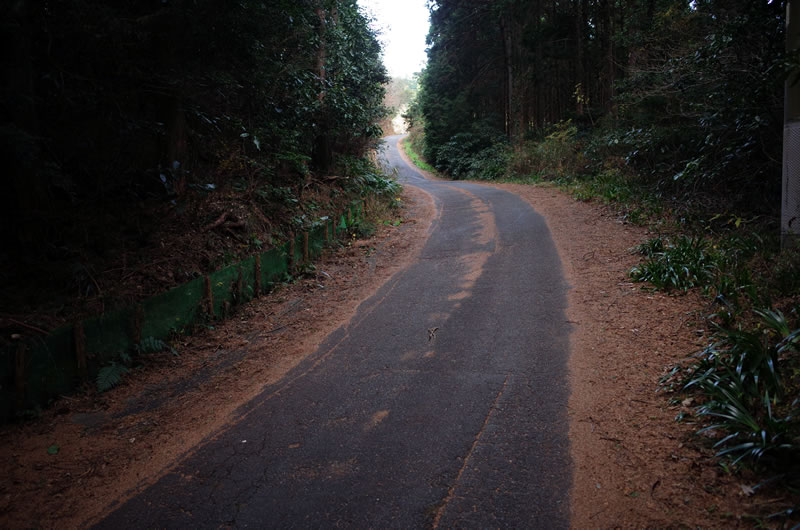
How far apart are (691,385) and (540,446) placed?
1.61m

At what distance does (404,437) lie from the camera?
12.9ft

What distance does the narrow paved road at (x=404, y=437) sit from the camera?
3.16 metres

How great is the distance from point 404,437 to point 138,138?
249 inches

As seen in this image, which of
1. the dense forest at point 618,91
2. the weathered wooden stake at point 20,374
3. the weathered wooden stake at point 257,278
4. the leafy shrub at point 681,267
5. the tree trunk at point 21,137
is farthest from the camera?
the dense forest at point 618,91

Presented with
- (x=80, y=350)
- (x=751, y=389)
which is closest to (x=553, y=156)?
(x=751, y=389)

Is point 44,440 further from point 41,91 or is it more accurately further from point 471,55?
point 471,55

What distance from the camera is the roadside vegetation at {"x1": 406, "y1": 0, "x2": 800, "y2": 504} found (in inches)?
150

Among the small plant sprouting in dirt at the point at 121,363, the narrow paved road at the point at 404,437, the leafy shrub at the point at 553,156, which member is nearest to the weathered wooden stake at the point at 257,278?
the small plant sprouting in dirt at the point at 121,363

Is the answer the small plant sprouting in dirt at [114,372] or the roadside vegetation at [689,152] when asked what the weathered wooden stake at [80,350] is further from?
the roadside vegetation at [689,152]

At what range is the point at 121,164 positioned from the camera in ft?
24.4

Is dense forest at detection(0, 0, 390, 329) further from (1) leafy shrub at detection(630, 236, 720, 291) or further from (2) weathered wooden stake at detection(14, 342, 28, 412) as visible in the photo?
(1) leafy shrub at detection(630, 236, 720, 291)

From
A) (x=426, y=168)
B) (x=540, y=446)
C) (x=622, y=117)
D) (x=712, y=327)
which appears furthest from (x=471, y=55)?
(x=540, y=446)

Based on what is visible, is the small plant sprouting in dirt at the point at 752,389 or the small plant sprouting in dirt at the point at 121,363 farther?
the small plant sprouting in dirt at the point at 121,363

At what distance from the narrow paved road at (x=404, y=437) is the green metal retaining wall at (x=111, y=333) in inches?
79.5
